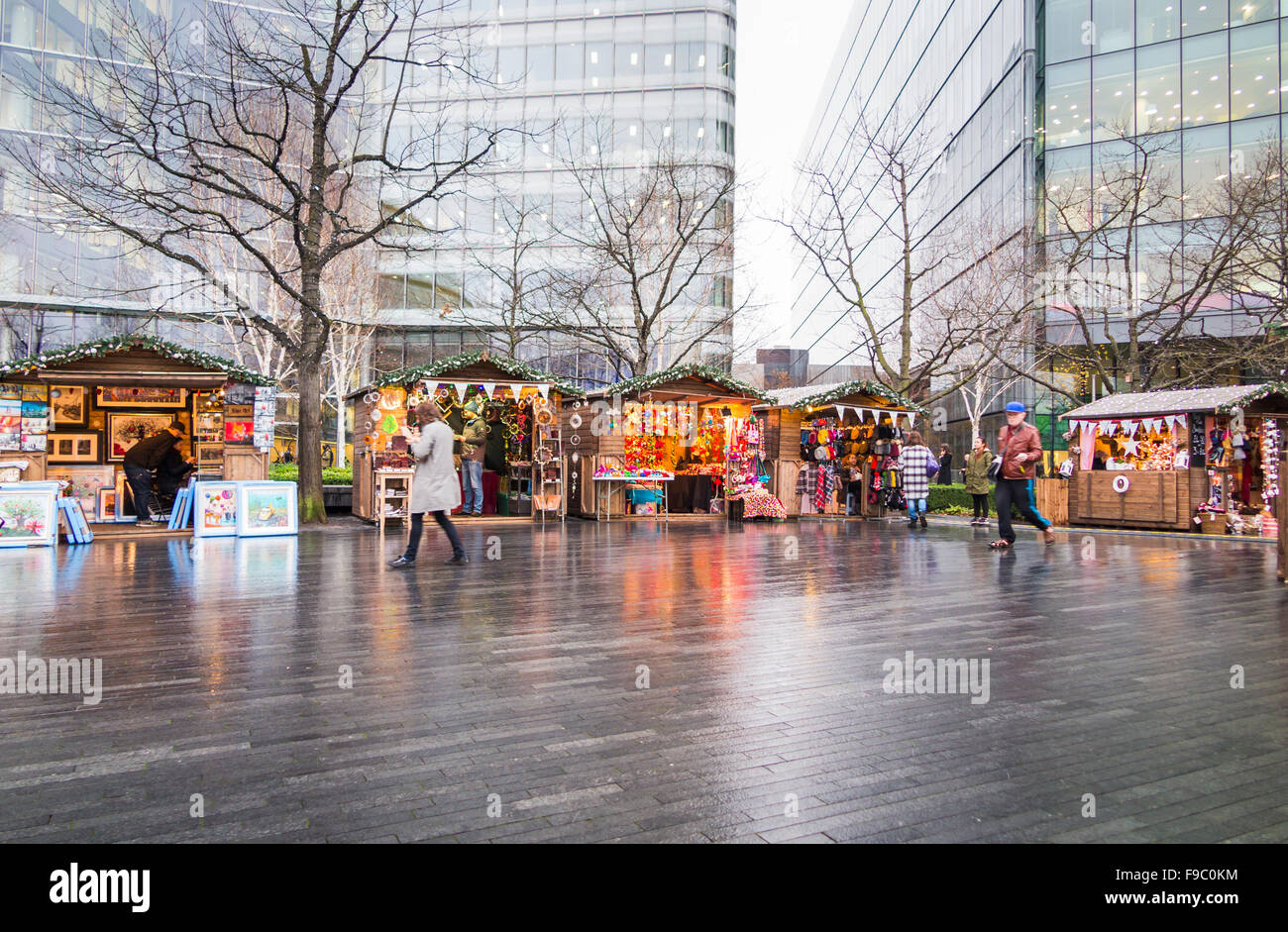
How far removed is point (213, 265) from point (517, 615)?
818 inches

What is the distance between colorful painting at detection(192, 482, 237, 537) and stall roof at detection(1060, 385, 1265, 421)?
648 inches

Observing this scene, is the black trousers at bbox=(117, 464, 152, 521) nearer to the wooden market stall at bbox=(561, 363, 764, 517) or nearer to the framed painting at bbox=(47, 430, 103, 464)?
the framed painting at bbox=(47, 430, 103, 464)

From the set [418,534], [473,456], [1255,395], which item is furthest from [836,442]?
[418,534]

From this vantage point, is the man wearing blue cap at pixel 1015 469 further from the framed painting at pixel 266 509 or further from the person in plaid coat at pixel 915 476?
the framed painting at pixel 266 509

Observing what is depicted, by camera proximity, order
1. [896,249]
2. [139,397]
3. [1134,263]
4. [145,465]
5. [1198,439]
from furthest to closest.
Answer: [896,249], [1134,263], [1198,439], [139,397], [145,465]

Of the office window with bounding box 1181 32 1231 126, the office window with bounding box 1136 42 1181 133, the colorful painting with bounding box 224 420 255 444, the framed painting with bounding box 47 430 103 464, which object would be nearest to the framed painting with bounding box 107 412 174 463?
the framed painting with bounding box 47 430 103 464

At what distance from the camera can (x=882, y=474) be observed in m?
20.4

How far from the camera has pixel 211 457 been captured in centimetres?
1524

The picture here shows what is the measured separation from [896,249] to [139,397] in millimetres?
37169

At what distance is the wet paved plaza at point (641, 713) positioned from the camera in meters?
2.85

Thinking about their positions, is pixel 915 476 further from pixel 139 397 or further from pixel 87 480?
pixel 87 480

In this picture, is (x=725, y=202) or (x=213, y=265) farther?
(x=725, y=202)
